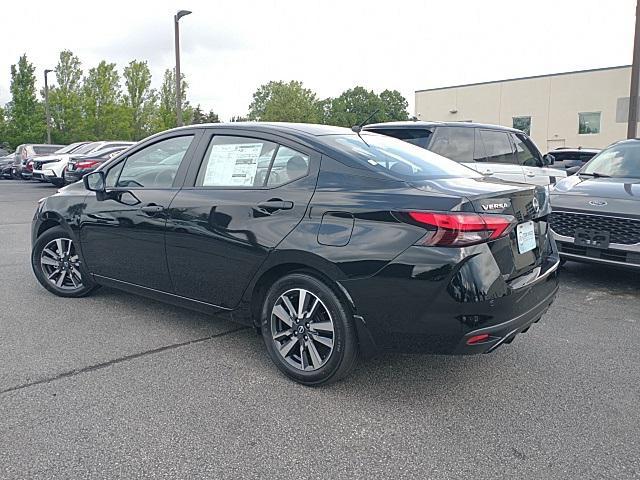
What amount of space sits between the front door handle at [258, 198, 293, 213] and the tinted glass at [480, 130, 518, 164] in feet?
19.5

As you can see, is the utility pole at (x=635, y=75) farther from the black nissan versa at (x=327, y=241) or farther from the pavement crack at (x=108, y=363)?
the pavement crack at (x=108, y=363)

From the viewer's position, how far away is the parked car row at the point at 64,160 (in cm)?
1722

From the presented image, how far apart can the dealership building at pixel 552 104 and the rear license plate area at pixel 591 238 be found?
3101 centimetres

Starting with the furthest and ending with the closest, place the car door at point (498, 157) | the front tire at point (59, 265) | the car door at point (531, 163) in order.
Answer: the car door at point (531, 163), the car door at point (498, 157), the front tire at point (59, 265)

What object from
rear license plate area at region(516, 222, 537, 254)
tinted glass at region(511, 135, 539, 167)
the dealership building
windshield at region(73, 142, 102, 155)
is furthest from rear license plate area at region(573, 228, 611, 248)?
the dealership building

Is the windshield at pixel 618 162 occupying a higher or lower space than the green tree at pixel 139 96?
lower

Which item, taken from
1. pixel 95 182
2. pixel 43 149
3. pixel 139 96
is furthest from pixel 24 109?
pixel 95 182

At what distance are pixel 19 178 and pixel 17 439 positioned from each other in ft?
87.6

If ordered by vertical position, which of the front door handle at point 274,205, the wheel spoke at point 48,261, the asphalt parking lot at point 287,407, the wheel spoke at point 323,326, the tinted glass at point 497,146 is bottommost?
the asphalt parking lot at point 287,407

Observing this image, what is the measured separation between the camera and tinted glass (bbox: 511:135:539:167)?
9.12m

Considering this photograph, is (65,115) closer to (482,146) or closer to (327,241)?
(482,146)

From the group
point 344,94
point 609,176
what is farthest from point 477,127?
point 344,94

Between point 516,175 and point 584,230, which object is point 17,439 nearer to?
point 584,230

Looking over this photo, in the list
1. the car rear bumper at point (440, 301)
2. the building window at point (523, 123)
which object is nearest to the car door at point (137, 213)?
the car rear bumper at point (440, 301)
